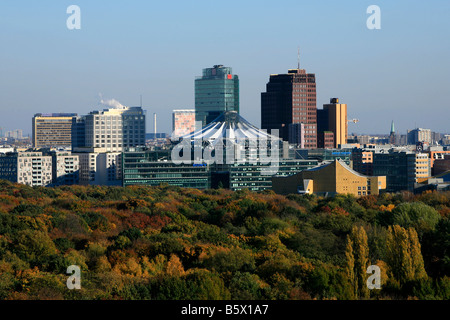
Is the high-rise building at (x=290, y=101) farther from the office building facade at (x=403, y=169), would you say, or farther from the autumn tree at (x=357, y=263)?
the autumn tree at (x=357, y=263)

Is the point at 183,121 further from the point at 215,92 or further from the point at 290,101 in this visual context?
the point at 290,101

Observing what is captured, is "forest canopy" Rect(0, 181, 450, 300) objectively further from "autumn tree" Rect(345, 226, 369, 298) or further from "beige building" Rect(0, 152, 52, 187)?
"beige building" Rect(0, 152, 52, 187)

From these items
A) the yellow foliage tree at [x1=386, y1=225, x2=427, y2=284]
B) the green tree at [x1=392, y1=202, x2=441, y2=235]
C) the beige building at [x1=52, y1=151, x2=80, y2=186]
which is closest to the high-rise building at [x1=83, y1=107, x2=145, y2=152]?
the beige building at [x1=52, y1=151, x2=80, y2=186]

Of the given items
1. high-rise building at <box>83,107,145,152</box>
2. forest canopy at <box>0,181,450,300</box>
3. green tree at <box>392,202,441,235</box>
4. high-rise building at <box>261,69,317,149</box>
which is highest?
high-rise building at <box>261,69,317,149</box>

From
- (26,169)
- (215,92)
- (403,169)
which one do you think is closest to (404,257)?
(403,169)

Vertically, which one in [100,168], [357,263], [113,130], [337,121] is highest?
[337,121]


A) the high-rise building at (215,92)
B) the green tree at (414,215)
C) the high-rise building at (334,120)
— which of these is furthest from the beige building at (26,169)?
the green tree at (414,215)

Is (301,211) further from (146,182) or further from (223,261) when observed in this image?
(146,182)

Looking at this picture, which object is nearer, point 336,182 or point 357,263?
point 357,263
